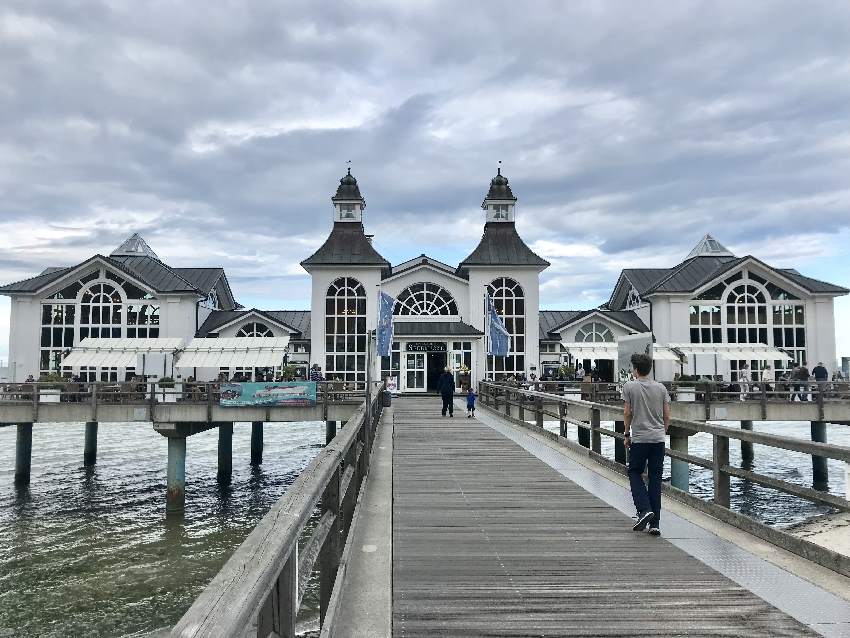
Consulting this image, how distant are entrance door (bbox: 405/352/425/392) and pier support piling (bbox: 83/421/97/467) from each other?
16.7 meters

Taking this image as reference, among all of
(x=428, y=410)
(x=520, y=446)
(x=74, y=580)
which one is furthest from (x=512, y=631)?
(x=428, y=410)

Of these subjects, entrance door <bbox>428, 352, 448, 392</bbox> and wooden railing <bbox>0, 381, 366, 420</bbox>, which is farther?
entrance door <bbox>428, 352, 448, 392</bbox>

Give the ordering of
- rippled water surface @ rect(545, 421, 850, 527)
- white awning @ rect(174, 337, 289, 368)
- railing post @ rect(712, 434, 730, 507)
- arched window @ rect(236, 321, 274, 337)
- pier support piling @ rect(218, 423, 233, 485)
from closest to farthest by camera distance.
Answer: railing post @ rect(712, 434, 730, 507), rippled water surface @ rect(545, 421, 850, 527), pier support piling @ rect(218, 423, 233, 485), white awning @ rect(174, 337, 289, 368), arched window @ rect(236, 321, 274, 337)

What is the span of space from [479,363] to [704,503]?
31791mm

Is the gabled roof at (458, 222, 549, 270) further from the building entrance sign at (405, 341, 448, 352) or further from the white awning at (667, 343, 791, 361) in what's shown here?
the white awning at (667, 343, 791, 361)

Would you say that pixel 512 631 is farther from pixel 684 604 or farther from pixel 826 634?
pixel 826 634

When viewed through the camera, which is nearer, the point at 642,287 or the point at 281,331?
the point at 281,331

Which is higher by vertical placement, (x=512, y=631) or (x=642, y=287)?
(x=642, y=287)

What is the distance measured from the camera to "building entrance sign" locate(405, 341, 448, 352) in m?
38.7

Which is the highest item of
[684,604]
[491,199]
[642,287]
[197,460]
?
[491,199]

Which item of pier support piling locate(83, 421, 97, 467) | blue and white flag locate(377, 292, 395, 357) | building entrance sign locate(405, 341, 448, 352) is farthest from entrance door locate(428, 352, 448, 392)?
pier support piling locate(83, 421, 97, 467)

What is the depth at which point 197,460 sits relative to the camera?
30.5 metres

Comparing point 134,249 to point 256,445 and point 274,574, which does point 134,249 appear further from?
point 274,574

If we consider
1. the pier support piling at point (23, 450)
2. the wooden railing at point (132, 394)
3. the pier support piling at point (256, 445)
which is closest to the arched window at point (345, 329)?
the pier support piling at point (256, 445)
